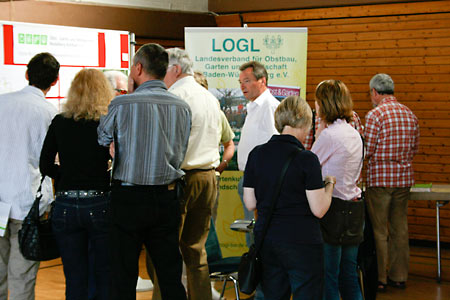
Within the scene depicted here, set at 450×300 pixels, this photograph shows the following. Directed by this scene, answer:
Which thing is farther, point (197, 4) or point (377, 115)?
point (197, 4)

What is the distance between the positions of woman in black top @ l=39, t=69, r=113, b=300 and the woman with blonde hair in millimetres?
1265

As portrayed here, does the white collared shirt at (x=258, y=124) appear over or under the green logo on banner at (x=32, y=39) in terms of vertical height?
under

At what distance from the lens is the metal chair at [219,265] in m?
3.74

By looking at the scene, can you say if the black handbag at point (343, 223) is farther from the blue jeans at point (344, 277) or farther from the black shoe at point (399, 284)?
the black shoe at point (399, 284)

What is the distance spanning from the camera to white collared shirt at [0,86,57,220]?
11.2 feet

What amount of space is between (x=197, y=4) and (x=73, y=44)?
265 cm

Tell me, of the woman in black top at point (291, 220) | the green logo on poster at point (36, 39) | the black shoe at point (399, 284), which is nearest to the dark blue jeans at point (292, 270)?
the woman in black top at point (291, 220)

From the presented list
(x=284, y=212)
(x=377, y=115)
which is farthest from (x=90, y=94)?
(x=377, y=115)

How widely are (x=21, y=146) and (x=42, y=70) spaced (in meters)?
0.47

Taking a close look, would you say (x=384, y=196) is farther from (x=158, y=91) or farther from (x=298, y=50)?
(x=158, y=91)

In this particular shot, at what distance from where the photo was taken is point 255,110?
4867 mm

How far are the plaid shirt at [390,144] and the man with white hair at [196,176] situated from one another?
1.97 m

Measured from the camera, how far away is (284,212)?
2.75 meters

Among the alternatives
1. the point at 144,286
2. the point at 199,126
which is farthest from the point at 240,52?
the point at 144,286
